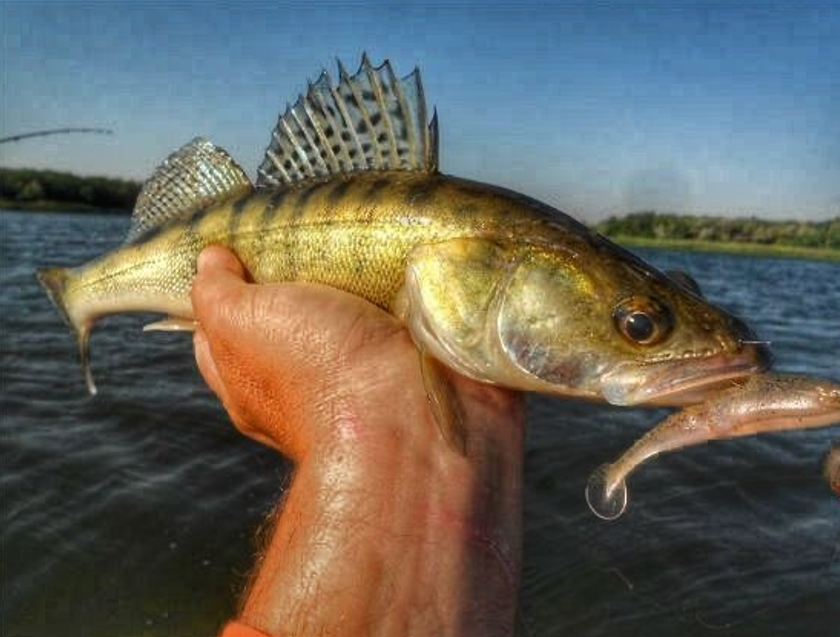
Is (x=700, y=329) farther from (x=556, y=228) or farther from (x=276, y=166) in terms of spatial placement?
(x=276, y=166)

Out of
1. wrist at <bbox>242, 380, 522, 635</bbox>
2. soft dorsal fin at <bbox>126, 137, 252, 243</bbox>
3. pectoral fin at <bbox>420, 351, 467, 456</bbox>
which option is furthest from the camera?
soft dorsal fin at <bbox>126, 137, 252, 243</bbox>

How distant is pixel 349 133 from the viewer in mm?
3777

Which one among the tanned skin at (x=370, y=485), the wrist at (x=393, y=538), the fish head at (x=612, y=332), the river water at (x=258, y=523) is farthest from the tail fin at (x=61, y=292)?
the fish head at (x=612, y=332)

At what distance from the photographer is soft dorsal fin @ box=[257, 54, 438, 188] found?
3535 millimetres

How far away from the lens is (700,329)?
106 inches

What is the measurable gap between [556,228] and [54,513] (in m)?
6.62

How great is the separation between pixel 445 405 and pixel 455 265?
2.08 feet

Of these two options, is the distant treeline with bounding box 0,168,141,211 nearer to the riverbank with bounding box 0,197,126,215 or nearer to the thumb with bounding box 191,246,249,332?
the riverbank with bounding box 0,197,126,215

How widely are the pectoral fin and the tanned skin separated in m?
0.03

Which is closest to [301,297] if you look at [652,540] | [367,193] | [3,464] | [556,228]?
[367,193]

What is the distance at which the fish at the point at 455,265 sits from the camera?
8.98 feet

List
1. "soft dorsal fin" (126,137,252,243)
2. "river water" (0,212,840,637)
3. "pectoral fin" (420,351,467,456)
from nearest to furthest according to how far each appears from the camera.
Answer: "pectoral fin" (420,351,467,456) < "soft dorsal fin" (126,137,252,243) < "river water" (0,212,840,637)

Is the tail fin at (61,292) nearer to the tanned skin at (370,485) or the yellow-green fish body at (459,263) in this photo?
the yellow-green fish body at (459,263)

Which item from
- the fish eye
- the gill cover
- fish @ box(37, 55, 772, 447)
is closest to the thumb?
fish @ box(37, 55, 772, 447)
